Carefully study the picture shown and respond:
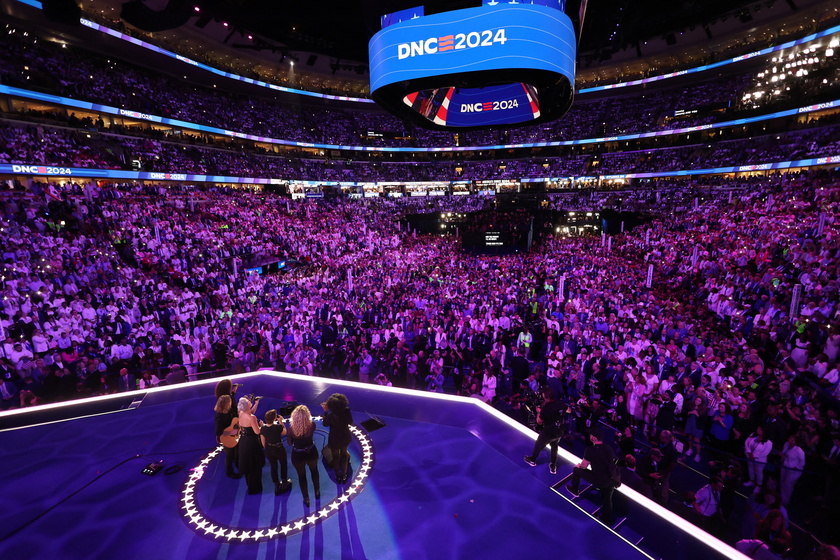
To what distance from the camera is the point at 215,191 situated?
29.2 m

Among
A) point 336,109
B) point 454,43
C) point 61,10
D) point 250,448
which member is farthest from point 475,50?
point 336,109

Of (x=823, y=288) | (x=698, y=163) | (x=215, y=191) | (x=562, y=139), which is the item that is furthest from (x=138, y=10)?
(x=698, y=163)

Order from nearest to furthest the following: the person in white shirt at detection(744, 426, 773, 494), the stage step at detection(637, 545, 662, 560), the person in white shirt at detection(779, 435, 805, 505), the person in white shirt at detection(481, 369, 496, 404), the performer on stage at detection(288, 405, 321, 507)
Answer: the stage step at detection(637, 545, 662, 560) → the performer on stage at detection(288, 405, 321, 507) → the person in white shirt at detection(779, 435, 805, 505) → the person in white shirt at detection(744, 426, 773, 494) → the person in white shirt at detection(481, 369, 496, 404)

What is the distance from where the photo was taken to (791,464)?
5539mm

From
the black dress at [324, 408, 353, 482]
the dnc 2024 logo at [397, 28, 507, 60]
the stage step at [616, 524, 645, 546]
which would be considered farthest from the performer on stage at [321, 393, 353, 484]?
the dnc 2024 logo at [397, 28, 507, 60]

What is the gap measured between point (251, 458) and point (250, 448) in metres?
0.16

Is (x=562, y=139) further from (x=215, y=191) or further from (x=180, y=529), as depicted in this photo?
(x=180, y=529)

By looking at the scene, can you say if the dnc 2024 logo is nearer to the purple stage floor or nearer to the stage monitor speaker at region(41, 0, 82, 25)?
the purple stage floor

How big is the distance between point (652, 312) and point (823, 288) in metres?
3.47

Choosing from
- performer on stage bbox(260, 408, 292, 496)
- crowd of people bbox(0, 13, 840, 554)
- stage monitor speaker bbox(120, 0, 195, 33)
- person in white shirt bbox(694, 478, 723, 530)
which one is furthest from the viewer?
stage monitor speaker bbox(120, 0, 195, 33)

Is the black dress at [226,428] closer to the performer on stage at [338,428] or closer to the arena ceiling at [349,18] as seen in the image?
the performer on stage at [338,428]

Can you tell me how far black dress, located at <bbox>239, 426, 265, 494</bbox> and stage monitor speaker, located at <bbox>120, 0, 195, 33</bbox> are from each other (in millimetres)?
21263

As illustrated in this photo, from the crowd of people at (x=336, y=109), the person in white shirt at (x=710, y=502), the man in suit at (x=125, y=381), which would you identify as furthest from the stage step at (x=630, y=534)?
the crowd of people at (x=336, y=109)

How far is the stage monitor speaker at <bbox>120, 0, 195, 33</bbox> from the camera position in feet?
59.0
